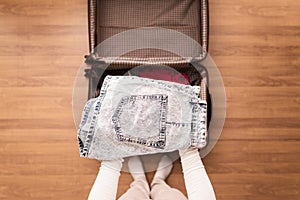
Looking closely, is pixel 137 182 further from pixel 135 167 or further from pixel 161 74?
pixel 161 74

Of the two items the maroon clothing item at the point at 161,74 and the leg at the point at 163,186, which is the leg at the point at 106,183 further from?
the maroon clothing item at the point at 161,74

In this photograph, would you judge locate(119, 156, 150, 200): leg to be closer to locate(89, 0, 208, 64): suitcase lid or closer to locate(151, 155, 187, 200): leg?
locate(151, 155, 187, 200): leg

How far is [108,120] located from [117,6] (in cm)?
60

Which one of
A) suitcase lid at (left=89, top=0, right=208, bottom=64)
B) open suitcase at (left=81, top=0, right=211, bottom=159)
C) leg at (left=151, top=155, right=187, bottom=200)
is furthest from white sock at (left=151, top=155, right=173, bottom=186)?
suitcase lid at (left=89, top=0, right=208, bottom=64)

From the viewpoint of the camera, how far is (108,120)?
1.09m

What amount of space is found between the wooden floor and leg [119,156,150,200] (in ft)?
0.26

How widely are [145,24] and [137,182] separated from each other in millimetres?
628

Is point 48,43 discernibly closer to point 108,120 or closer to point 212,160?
point 108,120

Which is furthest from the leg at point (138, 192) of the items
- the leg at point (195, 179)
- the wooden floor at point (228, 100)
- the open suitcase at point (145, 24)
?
the open suitcase at point (145, 24)

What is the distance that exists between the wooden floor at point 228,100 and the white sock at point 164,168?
5 cm

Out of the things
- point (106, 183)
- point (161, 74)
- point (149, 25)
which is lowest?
point (106, 183)

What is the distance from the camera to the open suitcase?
147 centimetres

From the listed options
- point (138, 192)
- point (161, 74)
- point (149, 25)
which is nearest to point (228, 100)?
point (161, 74)

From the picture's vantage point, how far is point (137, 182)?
1.49 metres
